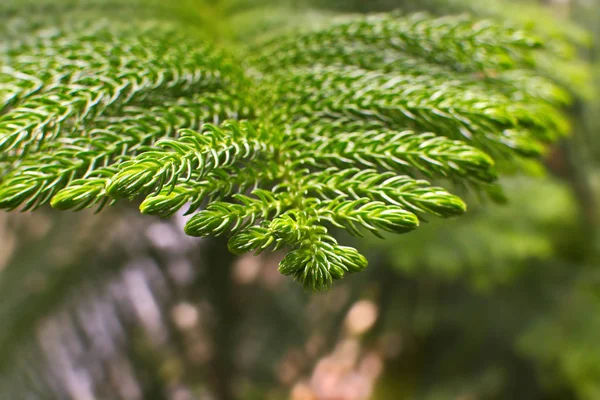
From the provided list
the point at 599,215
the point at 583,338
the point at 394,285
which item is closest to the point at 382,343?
the point at 394,285

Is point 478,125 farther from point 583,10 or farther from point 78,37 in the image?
point 583,10

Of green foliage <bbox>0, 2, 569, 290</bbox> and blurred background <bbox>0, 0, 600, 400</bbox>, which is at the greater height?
green foliage <bbox>0, 2, 569, 290</bbox>

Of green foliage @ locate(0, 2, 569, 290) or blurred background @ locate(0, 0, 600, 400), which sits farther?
blurred background @ locate(0, 0, 600, 400)

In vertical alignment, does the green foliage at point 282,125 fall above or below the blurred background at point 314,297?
above

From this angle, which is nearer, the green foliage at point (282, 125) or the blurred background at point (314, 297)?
the green foliage at point (282, 125)

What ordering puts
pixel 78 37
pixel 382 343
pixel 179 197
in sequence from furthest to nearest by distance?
1. pixel 382 343
2. pixel 78 37
3. pixel 179 197
